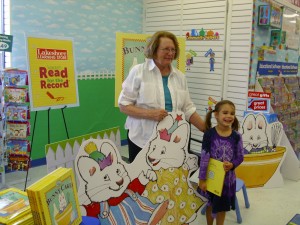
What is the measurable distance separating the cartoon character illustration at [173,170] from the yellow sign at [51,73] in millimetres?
1257

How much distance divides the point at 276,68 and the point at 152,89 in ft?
9.29

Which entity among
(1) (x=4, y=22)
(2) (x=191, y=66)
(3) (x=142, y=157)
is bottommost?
(3) (x=142, y=157)

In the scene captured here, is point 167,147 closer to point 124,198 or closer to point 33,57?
point 124,198

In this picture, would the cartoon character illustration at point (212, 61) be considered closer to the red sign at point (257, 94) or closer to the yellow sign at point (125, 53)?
the red sign at point (257, 94)

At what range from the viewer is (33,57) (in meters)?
2.72

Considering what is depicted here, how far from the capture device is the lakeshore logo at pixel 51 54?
9.10ft

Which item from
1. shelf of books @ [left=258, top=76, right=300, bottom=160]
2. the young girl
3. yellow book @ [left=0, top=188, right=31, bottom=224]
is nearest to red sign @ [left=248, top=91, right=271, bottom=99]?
shelf of books @ [left=258, top=76, right=300, bottom=160]

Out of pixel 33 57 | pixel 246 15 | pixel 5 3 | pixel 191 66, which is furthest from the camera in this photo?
pixel 191 66

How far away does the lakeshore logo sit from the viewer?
9.10 ft

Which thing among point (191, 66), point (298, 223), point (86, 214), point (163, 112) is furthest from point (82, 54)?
point (298, 223)

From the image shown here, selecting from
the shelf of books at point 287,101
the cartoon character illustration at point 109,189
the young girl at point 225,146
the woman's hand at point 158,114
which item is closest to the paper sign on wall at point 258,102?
the shelf of books at point 287,101

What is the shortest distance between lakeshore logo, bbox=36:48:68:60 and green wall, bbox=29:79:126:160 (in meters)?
1.21

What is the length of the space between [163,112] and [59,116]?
8.18 ft

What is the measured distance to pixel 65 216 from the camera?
1368 mm
